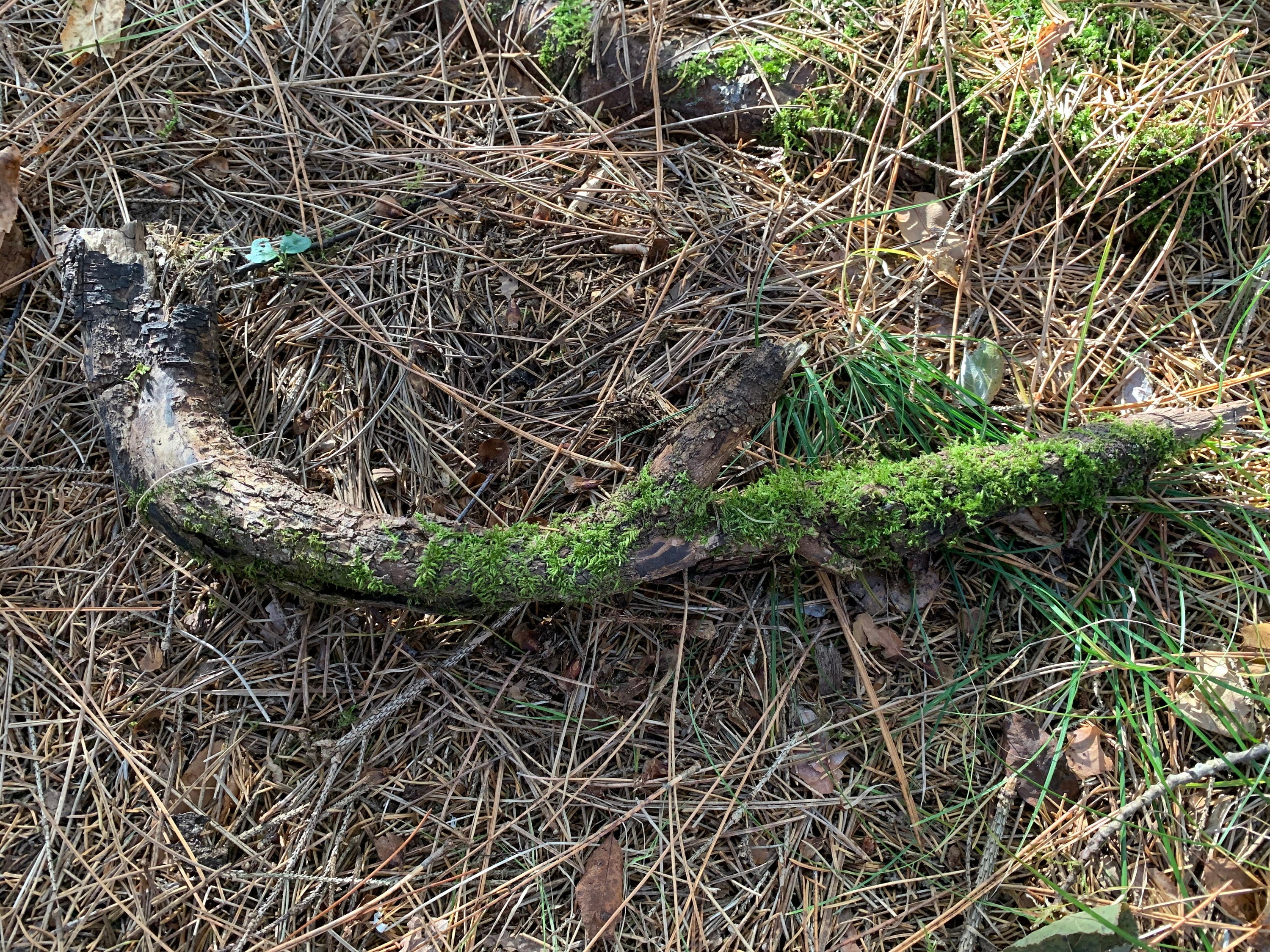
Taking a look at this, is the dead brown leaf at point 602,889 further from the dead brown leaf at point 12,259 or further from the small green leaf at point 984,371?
the dead brown leaf at point 12,259

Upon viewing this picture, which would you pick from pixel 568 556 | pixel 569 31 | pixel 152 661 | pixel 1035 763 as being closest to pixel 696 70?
pixel 569 31

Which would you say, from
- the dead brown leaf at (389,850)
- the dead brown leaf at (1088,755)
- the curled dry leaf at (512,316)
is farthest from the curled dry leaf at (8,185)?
the dead brown leaf at (1088,755)

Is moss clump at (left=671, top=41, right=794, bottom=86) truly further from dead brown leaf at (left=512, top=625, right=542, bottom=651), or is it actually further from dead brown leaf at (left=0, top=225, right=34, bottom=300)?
dead brown leaf at (left=0, top=225, right=34, bottom=300)

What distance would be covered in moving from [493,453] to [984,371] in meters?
1.53

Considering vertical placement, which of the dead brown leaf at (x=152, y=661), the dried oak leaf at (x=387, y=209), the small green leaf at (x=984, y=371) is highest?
the dried oak leaf at (x=387, y=209)

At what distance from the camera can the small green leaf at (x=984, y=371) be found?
2258 millimetres

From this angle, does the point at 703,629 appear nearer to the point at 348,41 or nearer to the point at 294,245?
the point at 294,245

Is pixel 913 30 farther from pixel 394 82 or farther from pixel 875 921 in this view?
pixel 875 921

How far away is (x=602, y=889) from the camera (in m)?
1.96

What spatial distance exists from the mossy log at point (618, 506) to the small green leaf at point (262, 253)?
0.46 meters

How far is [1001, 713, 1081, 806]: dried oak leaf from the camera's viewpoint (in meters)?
2.00

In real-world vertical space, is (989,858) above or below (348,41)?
below

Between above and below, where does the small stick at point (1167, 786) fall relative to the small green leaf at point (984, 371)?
below

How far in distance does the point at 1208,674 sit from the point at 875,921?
3.72 ft
